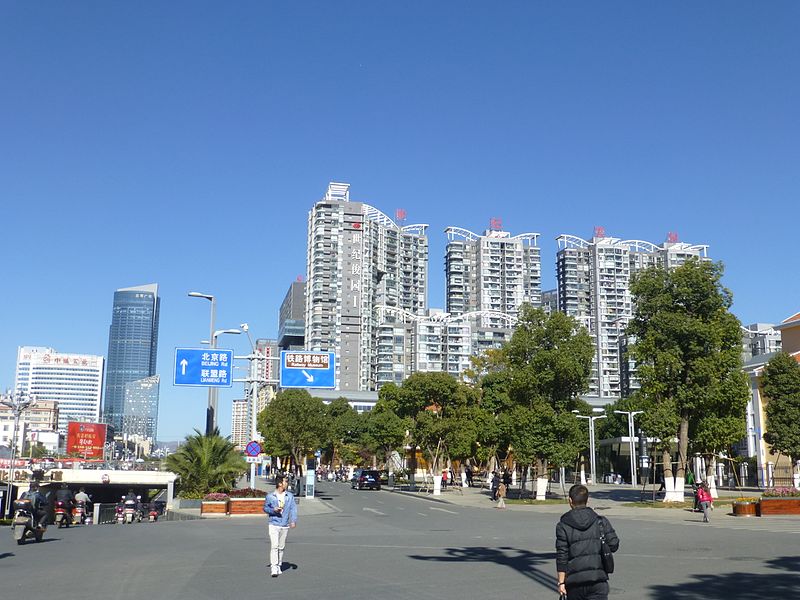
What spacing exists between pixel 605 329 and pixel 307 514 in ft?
550

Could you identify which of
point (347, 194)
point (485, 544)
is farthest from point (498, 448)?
point (347, 194)

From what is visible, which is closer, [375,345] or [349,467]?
[349,467]

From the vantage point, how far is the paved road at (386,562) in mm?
11867

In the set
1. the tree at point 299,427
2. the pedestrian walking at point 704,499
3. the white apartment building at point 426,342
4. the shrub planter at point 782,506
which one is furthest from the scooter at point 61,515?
the white apartment building at point 426,342

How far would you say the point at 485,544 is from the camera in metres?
19.1

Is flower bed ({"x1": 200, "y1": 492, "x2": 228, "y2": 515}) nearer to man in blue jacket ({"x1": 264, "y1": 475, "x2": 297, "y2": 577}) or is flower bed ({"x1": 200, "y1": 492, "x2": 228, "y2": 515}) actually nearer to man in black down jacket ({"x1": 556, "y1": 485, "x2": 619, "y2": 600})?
man in blue jacket ({"x1": 264, "y1": 475, "x2": 297, "y2": 577})

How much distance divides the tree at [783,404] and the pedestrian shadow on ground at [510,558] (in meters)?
39.6

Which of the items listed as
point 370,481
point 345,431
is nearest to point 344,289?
point 345,431

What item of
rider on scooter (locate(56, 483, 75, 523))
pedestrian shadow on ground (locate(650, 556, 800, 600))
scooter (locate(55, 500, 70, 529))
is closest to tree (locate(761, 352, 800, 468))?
pedestrian shadow on ground (locate(650, 556, 800, 600))

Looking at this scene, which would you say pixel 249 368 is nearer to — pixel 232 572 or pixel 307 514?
pixel 307 514

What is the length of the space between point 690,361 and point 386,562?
27322 millimetres

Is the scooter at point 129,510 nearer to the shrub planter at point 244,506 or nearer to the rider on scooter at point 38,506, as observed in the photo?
the shrub planter at point 244,506

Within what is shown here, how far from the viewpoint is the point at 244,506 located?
3158cm

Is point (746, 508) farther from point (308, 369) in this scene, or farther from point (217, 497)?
point (308, 369)
